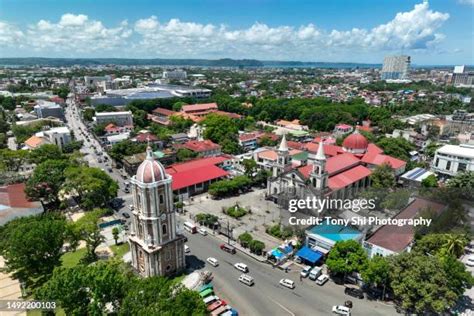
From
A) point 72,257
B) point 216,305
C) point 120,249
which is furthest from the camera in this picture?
point 120,249

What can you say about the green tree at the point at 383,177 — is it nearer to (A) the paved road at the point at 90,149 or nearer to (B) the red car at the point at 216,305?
(B) the red car at the point at 216,305

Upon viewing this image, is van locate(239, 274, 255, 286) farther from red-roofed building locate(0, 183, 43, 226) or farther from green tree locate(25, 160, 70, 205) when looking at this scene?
green tree locate(25, 160, 70, 205)

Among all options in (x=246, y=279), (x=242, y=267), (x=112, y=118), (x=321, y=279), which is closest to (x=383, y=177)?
(x=321, y=279)

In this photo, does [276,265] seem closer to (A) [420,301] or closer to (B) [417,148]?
(A) [420,301]

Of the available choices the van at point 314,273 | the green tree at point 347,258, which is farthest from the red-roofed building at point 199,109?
the green tree at point 347,258

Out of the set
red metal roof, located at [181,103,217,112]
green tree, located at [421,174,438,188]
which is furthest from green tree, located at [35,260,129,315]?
red metal roof, located at [181,103,217,112]

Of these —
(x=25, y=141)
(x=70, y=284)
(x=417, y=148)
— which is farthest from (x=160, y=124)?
(x=70, y=284)

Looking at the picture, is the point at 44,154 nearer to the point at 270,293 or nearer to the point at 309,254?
the point at 270,293
